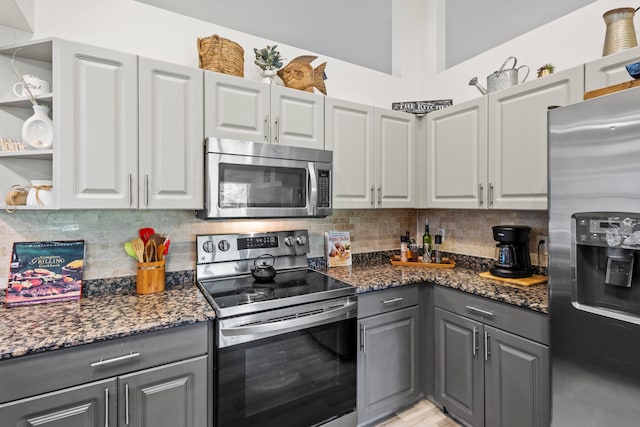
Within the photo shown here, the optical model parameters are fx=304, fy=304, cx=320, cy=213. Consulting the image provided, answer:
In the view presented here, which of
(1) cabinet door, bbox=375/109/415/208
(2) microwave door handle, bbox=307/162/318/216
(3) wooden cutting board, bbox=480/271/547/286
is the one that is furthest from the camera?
(1) cabinet door, bbox=375/109/415/208

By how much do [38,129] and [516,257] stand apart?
281 centimetres

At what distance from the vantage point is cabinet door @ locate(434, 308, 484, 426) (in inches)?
71.4

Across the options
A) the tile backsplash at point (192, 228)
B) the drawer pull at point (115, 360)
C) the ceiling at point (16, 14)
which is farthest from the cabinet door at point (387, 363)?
the ceiling at point (16, 14)

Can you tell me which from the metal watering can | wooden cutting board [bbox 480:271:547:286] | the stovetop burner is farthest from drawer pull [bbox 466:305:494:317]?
the metal watering can

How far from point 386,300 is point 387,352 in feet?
1.13

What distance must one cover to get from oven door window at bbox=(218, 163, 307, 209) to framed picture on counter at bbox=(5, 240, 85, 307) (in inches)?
32.8

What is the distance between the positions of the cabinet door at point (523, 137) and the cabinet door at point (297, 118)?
116 cm

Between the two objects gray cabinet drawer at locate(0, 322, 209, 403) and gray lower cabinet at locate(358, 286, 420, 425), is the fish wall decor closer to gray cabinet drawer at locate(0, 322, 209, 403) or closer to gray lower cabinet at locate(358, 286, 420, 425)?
gray lower cabinet at locate(358, 286, 420, 425)

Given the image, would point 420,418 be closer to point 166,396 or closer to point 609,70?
point 166,396

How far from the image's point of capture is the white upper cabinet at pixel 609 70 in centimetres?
143

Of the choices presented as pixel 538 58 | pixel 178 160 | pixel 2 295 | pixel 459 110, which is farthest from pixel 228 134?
pixel 538 58

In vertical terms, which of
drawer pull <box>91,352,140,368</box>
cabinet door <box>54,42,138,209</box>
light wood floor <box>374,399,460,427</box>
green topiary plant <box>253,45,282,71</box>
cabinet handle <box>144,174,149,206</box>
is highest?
green topiary plant <box>253,45,282,71</box>

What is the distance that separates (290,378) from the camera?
1604mm

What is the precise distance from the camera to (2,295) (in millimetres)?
1524
